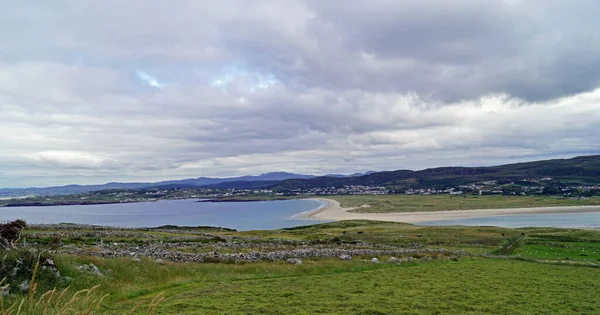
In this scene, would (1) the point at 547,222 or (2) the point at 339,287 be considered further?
(1) the point at 547,222

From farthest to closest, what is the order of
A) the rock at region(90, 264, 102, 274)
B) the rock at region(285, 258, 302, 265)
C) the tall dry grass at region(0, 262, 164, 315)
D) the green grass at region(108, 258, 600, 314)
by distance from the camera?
the rock at region(285, 258, 302, 265), the rock at region(90, 264, 102, 274), the green grass at region(108, 258, 600, 314), the tall dry grass at region(0, 262, 164, 315)

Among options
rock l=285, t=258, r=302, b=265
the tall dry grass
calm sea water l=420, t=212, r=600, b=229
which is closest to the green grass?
rock l=285, t=258, r=302, b=265

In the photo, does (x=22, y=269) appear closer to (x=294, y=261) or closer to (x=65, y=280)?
(x=65, y=280)

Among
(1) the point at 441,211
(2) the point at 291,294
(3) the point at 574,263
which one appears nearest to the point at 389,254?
(3) the point at 574,263

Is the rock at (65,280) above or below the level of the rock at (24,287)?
below

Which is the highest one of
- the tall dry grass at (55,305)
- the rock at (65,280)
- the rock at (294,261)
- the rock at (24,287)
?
the tall dry grass at (55,305)

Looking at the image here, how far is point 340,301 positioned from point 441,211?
477 ft

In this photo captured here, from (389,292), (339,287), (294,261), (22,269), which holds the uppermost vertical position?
(22,269)

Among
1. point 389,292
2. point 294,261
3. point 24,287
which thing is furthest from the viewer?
point 294,261

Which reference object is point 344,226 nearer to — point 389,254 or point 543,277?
point 389,254

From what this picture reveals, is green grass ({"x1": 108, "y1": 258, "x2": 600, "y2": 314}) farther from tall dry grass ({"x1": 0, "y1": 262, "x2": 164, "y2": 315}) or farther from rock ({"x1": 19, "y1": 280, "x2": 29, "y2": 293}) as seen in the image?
tall dry grass ({"x1": 0, "y1": 262, "x2": 164, "y2": 315})

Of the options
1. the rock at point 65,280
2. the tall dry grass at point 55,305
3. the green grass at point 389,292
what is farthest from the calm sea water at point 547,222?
the tall dry grass at point 55,305

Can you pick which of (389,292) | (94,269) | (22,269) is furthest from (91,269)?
(389,292)

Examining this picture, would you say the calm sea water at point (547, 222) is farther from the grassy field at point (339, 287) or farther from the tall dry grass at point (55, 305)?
the tall dry grass at point (55, 305)
